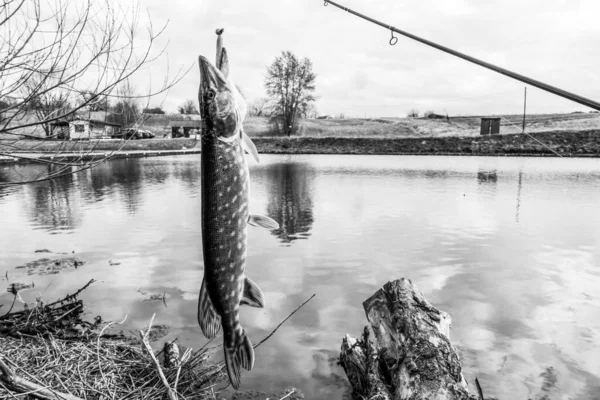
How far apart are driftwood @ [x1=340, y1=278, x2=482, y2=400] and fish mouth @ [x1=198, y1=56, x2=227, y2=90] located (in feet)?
11.6

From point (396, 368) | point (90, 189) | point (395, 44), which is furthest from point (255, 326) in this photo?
point (90, 189)

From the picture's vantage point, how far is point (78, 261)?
11484 millimetres

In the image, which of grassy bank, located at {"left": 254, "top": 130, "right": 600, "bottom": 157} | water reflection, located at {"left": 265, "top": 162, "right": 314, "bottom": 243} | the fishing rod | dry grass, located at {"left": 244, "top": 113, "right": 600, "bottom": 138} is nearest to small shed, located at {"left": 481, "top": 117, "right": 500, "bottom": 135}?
grassy bank, located at {"left": 254, "top": 130, "right": 600, "bottom": 157}

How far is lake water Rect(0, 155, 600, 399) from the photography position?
22.7 feet

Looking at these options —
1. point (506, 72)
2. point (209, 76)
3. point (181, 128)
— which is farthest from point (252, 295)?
point (181, 128)

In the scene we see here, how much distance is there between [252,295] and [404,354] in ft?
7.77

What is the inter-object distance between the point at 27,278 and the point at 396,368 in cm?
816

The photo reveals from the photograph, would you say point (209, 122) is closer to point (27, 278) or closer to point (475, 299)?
point (475, 299)

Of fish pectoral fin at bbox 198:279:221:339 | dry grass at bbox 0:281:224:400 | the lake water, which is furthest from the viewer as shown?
the lake water

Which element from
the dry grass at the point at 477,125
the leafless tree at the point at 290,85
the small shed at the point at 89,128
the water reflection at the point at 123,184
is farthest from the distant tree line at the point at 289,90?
the small shed at the point at 89,128

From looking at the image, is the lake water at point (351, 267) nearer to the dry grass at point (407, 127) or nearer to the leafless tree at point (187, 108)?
the dry grass at point (407, 127)

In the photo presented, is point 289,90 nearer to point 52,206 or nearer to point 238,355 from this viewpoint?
point 52,206

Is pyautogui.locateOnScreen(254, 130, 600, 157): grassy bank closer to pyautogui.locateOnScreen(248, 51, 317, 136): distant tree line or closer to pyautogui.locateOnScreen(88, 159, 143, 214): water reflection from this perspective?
pyautogui.locateOnScreen(248, 51, 317, 136): distant tree line

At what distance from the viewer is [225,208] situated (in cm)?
321
